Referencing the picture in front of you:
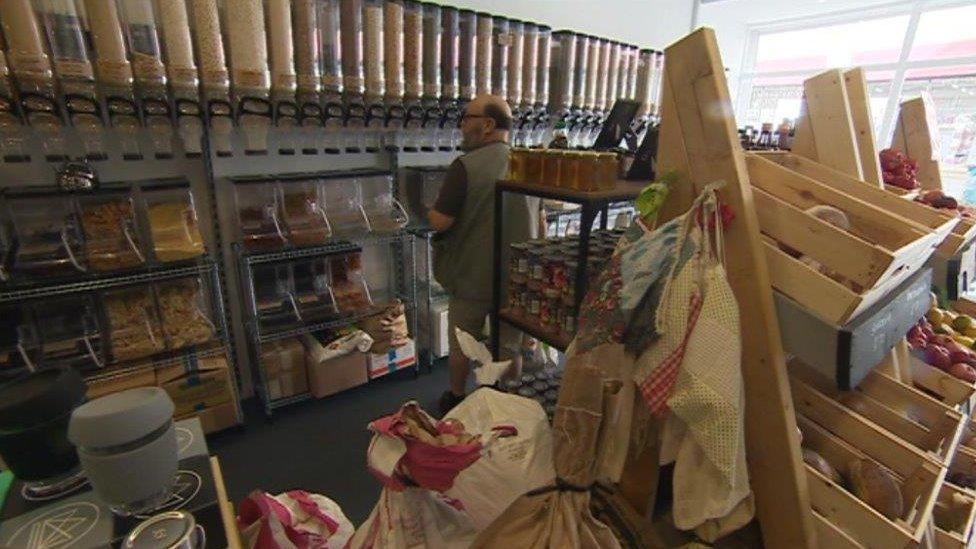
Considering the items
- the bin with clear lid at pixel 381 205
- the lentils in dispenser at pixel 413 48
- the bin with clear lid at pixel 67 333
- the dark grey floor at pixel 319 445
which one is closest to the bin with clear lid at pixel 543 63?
the lentils in dispenser at pixel 413 48

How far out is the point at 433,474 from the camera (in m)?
0.88

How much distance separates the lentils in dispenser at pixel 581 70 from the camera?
2889 millimetres

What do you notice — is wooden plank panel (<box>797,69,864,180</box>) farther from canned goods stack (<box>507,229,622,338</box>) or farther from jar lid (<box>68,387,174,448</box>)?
jar lid (<box>68,387,174,448</box>)

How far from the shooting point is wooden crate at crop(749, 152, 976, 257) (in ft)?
3.60

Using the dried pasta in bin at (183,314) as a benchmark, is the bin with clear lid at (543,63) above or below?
above

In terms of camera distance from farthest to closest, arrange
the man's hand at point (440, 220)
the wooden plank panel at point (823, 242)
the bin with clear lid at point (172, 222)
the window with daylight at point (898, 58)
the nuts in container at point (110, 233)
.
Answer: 1. the window with daylight at point (898, 58)
2. the man's hand at point (440, 220)
3. the bin with clear lid at point (172, 222)
4. the nuts in container at point (110, 233)
5. the wooden plank panel at point (823, 242)

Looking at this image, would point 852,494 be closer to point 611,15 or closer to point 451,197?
point 451,197

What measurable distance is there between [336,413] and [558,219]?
1.88 metres

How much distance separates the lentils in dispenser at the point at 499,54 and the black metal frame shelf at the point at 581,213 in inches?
53.4

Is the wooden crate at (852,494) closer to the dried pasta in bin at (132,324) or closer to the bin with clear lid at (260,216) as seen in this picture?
the bin with clear lid at (260,216)

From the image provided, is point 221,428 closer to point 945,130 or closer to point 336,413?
point 336,413

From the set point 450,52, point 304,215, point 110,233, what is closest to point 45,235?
point 110,233

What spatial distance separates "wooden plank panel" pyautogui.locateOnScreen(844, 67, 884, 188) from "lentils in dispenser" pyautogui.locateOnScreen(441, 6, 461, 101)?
1.72m

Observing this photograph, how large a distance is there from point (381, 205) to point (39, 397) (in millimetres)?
2021
